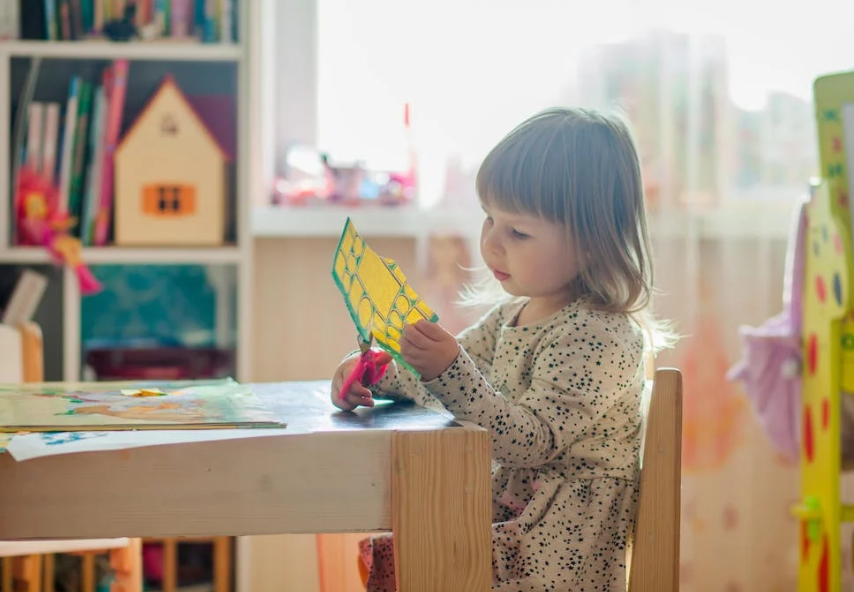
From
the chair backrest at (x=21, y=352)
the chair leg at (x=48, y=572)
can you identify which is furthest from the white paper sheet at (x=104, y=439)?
the chair leg at (x=48, y=572)

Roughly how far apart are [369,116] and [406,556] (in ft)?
5.03

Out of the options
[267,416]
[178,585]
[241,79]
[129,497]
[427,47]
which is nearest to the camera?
[129,497]

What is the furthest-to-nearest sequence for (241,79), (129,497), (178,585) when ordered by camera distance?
(178,585), (241,79), (129,497)

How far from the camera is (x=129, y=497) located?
31.0 inches

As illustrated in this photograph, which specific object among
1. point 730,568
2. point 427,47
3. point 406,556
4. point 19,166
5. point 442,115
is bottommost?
point 730,568

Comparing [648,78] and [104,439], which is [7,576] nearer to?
[104,439]

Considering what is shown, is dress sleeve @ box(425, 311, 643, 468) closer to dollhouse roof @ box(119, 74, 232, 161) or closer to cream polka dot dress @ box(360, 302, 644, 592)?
cream polka dot dress @ box(360, 302, 644, 592)

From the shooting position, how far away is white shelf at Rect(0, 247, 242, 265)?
186cm

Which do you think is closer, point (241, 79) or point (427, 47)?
point (241, 79)

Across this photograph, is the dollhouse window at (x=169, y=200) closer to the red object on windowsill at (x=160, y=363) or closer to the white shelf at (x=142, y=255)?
the white shelf at (x=142, y=255)

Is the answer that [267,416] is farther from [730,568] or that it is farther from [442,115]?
[730,568]

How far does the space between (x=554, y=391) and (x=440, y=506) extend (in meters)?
0.25

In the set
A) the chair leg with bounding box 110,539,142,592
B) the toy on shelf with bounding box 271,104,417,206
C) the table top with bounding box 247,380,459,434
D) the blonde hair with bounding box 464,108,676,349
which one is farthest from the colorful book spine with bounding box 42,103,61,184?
the blonde hair with bounding box 464,108,676,349

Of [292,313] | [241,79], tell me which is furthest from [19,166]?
[292,313]
